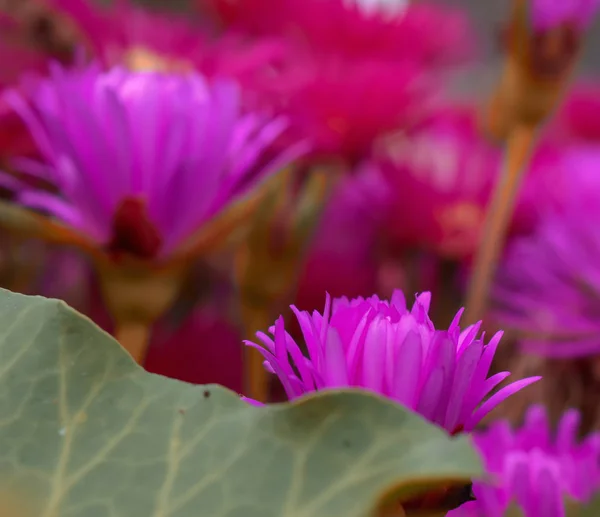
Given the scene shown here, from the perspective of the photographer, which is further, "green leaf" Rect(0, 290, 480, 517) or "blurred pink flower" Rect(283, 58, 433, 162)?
"blurred pink flower" Rect(283, 58, 433, 162)

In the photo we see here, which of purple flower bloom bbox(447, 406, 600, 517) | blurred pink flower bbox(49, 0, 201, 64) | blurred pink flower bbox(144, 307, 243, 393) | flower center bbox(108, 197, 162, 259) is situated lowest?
purple flower bloom bbox(447, 406, 600, 517)

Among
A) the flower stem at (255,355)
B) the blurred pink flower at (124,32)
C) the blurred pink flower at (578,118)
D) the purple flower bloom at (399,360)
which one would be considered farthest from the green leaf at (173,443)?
the blurred pink flower at (578,118)

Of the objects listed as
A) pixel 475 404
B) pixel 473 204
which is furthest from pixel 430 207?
pixel 475 404

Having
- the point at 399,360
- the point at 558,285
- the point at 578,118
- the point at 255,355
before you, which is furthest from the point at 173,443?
the point at 578,118

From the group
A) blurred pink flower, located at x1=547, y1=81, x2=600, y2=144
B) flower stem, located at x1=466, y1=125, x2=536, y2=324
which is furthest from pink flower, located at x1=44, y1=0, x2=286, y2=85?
blurred pink flower, located at x1=547, y1=81, x2=600, y2=144

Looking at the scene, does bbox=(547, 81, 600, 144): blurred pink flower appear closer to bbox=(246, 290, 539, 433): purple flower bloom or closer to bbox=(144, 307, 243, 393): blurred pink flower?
bbox=(144, 307, 243, 393): blurred pink flower

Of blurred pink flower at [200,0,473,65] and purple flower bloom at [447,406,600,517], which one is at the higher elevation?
blurred pink flower at [200,0,473,65]

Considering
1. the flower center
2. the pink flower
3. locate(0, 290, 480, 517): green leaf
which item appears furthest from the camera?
the pink flower
